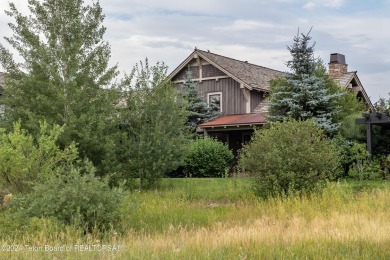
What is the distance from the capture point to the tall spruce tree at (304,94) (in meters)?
21.9

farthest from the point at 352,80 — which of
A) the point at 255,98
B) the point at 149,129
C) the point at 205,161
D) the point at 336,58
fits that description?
the point at 149,129

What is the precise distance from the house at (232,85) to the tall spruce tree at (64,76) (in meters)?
12.2

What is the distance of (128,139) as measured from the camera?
18312 mm

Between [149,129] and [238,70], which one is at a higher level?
[238,70]

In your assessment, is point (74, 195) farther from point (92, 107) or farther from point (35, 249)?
point (92, 107)

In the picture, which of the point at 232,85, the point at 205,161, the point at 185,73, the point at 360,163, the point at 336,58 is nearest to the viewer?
the point at 360,163

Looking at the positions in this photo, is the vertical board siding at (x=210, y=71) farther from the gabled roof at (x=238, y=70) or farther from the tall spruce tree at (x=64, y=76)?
the tall spruce tree at (x=64, y=76)

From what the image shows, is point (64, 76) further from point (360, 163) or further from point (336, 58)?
point (336, 58)

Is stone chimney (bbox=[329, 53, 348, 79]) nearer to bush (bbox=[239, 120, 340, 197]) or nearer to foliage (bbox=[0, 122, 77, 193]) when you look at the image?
bush (bbox=[239, 120, 340, 197])

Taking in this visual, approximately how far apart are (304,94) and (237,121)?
261 inches

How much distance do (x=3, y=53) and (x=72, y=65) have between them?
9.14 ft

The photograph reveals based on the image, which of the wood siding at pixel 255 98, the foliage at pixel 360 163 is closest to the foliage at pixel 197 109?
the wood siding at pixel 255 98

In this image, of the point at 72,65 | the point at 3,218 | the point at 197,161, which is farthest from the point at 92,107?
the point at 197,161

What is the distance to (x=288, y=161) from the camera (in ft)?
46.1
